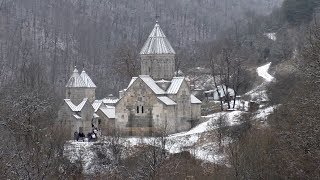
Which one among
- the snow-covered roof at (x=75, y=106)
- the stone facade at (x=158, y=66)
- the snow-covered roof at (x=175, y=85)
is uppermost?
the stone facade at (x=158, y=66)

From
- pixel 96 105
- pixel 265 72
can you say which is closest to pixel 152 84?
pixel 96 105

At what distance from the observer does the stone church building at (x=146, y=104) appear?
35.8 metres

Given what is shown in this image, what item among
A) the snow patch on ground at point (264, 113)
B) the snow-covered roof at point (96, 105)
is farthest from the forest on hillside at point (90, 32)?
the snow patch on ground at point (264, 113)

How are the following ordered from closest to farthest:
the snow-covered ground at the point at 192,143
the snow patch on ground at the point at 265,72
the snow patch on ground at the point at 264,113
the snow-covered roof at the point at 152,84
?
the snow-covered ground at the point at 192,143 < the snow patch on ground at the point at 264,113 < the snow-covered roof at the point at 152,84 < the snow patch on ground at the point at 265,72

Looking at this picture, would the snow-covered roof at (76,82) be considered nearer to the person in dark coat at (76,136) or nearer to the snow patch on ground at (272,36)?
the person in dark coat at (76,136)

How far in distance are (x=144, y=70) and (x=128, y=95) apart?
2230 millimetres

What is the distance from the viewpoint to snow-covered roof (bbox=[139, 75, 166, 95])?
36088 millimetres

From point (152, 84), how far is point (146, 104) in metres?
1.31

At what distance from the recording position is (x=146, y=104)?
118 feet

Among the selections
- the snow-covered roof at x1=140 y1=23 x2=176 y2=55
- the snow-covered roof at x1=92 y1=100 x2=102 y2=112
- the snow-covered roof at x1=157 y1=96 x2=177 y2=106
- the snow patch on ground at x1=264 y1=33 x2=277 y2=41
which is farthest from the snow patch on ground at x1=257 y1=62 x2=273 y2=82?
the snow-covered roof at x1=92 y1=100 x2=102 y2=112

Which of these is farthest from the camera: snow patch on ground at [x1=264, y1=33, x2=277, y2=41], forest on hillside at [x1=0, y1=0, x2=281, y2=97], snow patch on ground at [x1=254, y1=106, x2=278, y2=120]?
forest on hillside at [x1=0, y1=0, x2=281, y2=97]

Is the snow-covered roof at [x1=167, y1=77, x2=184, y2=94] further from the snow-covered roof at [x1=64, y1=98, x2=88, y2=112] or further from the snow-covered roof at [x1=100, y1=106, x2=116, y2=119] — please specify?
the snow-covered roof at [x1=64, y1=98, x2=88, y2=112]

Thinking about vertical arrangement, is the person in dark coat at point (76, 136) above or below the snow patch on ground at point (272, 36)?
below

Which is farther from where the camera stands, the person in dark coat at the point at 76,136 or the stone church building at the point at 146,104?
the person in dark coat at the point at 76,136
